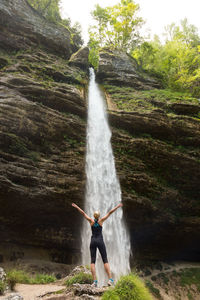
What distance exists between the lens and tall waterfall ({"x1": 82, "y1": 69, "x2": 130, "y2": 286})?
9477 mm

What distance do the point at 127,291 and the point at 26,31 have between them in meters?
17.9

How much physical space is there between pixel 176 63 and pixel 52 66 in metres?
12.9

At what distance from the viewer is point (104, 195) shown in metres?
10.6

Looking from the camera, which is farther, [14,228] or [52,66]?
[52,66]

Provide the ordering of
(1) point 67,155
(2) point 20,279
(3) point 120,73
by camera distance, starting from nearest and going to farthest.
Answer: (2) point 20,279 < (1) point 67,155 < (3) point 120,73

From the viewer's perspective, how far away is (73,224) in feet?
36.4

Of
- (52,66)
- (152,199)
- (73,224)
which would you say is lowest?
(73,224)

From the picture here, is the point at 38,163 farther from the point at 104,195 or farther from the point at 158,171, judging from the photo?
A: the point at 158,171

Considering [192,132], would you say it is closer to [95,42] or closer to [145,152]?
[145,152]

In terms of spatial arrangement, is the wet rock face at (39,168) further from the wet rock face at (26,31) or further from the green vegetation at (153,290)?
the green vegetation at (153,290)

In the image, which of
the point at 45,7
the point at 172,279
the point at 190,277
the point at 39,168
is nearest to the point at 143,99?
the point at 39,168

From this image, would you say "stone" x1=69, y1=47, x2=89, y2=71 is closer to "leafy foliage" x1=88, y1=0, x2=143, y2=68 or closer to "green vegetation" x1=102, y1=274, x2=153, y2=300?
"leafy foliage" x1=88, y1=0, x2=143, y2=68

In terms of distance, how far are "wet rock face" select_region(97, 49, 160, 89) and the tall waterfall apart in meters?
5.77

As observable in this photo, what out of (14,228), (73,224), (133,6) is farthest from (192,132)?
A: (133,6)
